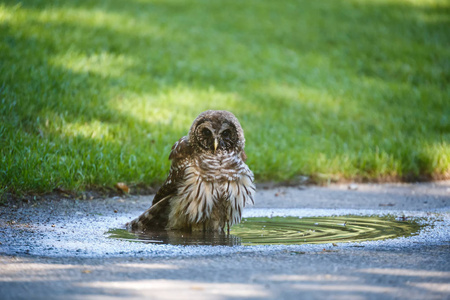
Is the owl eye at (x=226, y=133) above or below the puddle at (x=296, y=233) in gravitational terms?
above

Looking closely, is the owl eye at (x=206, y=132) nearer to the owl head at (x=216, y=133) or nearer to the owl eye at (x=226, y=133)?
the owl head at (x=216, y=133)

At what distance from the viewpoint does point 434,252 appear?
4.07 metres

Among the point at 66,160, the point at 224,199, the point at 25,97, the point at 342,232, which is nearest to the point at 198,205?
the point at 224,199

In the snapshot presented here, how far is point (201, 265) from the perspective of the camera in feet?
12.2

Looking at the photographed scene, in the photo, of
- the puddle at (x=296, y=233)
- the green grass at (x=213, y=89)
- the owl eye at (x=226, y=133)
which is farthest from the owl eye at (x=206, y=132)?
the green grass at (x=213, y=89)

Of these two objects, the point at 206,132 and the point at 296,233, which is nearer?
the point at 296,233

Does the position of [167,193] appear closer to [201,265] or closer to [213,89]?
[201,265]

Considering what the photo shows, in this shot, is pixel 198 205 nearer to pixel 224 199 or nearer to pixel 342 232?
pixel 224 199

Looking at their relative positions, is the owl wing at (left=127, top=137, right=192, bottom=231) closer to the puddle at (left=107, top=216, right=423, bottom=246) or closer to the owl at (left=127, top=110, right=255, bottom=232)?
the owl at (left=127, top=110, right=255, bottom=232)

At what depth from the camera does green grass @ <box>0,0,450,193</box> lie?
7.73 meters

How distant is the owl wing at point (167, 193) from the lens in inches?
211

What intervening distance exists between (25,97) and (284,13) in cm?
1123

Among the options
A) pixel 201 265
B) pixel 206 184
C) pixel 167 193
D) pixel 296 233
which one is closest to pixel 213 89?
pixel 167 193

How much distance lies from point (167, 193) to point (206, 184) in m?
0.48
